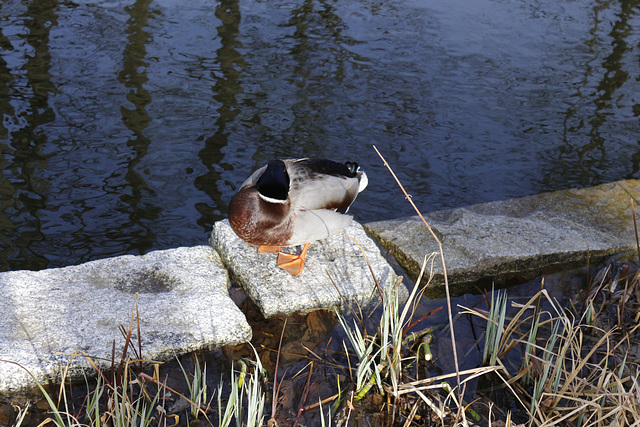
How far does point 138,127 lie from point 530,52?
168 inches

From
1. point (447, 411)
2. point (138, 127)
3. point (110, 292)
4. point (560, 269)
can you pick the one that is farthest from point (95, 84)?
point (447, 411)

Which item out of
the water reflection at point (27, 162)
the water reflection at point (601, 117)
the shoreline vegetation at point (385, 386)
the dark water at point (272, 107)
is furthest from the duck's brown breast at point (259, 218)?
the water reflection at point (601, 117)

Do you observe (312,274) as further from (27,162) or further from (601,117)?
(601,117)

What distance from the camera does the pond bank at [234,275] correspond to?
2314mm

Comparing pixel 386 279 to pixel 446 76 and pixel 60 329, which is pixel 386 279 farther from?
pixel 446 76

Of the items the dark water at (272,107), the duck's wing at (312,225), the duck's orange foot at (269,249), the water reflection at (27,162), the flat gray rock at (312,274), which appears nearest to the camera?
the flat gray rock at (312,274)

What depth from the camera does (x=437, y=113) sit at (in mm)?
5488

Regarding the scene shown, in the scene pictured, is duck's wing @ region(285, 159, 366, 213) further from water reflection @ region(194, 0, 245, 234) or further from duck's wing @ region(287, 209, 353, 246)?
water reflection @ region(194, 0, 245, 234)

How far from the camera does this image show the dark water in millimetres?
4215

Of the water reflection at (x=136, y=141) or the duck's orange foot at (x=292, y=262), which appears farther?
the water reflection at (x=136, y=141)

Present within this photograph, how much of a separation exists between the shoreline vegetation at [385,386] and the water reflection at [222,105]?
183 cm

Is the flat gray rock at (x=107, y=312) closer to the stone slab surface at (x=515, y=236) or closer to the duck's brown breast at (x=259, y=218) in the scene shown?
the duck's brown breast at (x=259, y=218)

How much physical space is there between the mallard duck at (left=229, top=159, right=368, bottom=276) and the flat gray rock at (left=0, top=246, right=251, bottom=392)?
29cm

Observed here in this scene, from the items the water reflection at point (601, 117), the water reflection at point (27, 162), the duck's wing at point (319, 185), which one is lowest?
the water reflection at point (27, 162)
